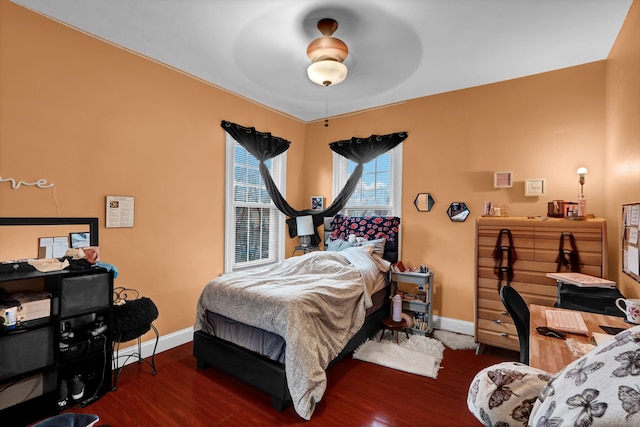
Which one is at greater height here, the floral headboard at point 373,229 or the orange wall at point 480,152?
the orange wall at point 480,152

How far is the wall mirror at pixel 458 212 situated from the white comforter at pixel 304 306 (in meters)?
1.24

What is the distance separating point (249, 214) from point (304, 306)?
2.21 meters

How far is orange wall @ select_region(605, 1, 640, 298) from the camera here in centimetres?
203

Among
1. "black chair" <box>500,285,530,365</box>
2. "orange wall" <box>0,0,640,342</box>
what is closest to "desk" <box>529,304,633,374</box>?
"black chair" <box>500,285,530,365</box>

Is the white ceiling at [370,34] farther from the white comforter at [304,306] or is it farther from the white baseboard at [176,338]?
the white baseboard at [176,338]

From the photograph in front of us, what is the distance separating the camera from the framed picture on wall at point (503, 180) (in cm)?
331

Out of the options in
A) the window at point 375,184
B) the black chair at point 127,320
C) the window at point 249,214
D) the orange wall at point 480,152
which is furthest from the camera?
the window at point 375,184

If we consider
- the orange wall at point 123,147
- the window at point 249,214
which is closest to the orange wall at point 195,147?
the orange wall at point 123,147

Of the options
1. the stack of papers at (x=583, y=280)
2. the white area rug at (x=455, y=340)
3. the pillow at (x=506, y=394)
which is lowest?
the white area rug at (x=455, y=340)

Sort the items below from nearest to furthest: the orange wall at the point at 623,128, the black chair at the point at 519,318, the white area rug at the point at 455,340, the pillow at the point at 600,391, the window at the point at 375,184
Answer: the pillow at the point at 600,391 → the black chair at the point at 519,318 → the orange wall at the point at 623,128 → the white area rug at the point at 455,340 → the window at the point at 375,184

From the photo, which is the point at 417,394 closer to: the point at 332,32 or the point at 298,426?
the point at 298,426

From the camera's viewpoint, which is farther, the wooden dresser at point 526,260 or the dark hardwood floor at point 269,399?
the wooden dresser at point 526,260

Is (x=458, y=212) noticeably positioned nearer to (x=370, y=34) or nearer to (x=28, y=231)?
(x=370, y=34)

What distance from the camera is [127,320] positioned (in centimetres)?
250
